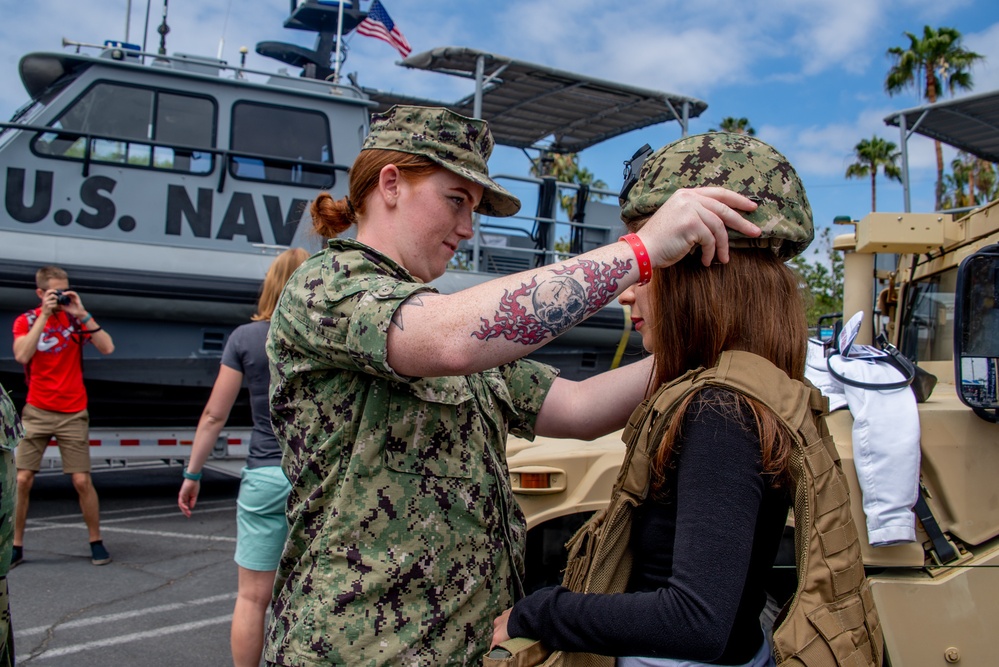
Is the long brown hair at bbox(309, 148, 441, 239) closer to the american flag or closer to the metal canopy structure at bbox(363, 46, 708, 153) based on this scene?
the metal canopy structure at bbox(363, 46, 708, 153)

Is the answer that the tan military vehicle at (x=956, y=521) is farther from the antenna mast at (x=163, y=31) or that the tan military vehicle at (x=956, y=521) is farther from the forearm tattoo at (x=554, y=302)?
the antenna mast at (x=163, y=31)

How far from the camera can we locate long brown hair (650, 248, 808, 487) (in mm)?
1312

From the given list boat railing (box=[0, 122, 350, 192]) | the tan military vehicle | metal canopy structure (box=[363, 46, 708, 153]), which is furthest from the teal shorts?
boat railing (box=[0, 122, 350, 192])

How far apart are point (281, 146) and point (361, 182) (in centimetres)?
644

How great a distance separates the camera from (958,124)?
786 cm

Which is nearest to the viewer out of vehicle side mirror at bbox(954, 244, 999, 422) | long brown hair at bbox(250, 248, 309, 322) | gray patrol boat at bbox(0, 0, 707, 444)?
vehicle side mirror at bbox(954, 244, 999, 422)

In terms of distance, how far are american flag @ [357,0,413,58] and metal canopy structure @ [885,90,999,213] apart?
507cm

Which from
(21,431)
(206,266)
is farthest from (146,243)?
(21,431)

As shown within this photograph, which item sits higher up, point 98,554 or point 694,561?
point 694,561

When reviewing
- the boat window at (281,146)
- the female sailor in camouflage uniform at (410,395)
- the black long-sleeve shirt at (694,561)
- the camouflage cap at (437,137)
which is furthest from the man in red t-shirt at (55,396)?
the black long-sleeve shirt at (694,561)

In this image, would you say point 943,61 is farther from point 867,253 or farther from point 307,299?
point 307,299

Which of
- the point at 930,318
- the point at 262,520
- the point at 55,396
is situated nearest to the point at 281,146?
the point at 55,396

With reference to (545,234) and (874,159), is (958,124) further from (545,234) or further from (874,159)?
(874,159)

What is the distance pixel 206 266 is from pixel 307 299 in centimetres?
548
